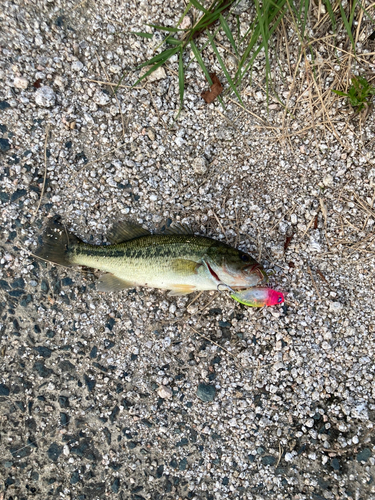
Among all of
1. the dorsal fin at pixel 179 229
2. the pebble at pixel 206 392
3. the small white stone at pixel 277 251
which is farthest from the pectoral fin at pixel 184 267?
the pebble at pixel 206 392

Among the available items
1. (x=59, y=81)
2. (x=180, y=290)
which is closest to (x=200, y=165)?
(x=180, y=290)

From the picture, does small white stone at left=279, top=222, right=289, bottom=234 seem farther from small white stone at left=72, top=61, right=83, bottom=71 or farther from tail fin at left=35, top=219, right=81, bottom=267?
small white stone at left=72, top=61, right=83, bottom=71

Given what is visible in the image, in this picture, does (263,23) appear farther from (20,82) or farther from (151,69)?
(20,82)

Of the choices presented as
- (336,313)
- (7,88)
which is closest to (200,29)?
(7,88)

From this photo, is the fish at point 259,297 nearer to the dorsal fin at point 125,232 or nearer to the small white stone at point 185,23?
the dorsal fin at point 125,232

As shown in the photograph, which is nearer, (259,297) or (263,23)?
(263,23)

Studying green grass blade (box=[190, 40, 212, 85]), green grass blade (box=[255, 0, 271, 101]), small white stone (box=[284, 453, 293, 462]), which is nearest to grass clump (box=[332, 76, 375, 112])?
green grass blade (box=[255, 0, 271, 101])

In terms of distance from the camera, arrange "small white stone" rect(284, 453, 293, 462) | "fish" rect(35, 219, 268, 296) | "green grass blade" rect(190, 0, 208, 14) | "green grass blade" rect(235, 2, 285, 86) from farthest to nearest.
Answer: "small white stone" rect(284, 453, 293, 462), "fish" rect(35, 219, 268, 296), "green grass blade" rect(235, 2, 285, 86), "green grass blade" rect(190, 0, 208, 14)
